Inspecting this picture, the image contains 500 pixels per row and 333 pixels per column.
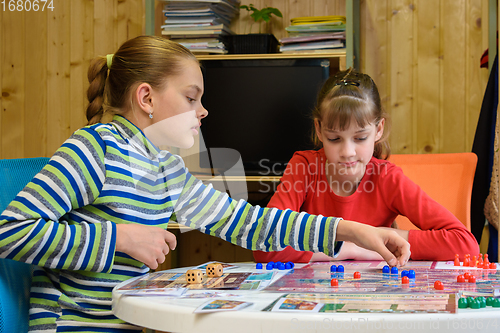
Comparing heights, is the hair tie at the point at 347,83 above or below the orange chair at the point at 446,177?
above

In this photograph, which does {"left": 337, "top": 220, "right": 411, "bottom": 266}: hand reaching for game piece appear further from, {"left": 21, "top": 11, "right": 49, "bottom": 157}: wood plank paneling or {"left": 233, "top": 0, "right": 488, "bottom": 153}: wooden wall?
{"left": 21, "top": 11, "right": 49, "bottom": 157}: wood plank paneling

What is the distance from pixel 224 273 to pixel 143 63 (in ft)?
1.62

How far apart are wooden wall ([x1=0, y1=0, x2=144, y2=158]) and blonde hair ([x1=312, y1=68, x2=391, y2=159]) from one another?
157 cm

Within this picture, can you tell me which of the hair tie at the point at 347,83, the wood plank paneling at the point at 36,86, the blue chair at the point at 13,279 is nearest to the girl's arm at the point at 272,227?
the blue chair at the point at 13,279

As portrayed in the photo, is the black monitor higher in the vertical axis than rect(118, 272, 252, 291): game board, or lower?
higher

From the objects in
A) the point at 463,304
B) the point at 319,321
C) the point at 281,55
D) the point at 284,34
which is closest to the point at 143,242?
the point at 319,321

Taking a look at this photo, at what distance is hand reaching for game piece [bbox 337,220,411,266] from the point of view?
0.84 meters

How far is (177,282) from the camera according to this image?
76cm

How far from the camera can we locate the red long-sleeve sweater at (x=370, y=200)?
115cm

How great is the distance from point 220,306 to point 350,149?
2.74ft

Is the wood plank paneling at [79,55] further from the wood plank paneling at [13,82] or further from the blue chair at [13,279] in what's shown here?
the blue chair at [13,279]

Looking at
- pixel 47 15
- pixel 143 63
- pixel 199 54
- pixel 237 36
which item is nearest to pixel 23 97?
pixel 47 15

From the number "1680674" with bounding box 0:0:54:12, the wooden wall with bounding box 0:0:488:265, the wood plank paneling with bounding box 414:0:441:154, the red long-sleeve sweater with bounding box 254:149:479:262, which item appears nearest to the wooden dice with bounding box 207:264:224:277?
the red long-sleeve sweater with bounding box 254:149:479:262

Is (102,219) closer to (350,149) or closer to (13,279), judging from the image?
(13,279)
